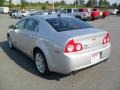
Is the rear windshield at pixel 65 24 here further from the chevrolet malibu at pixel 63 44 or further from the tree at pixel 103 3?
the tree at pixel 103 3

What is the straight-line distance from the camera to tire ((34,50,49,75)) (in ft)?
16.8

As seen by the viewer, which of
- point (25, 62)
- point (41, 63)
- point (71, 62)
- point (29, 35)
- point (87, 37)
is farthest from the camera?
point (25, 62)

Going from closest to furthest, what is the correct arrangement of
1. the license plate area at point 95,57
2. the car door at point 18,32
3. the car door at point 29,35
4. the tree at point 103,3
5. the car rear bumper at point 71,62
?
the car rear bumper at point 71,62 → the license plate area at point 95,57 → the car door at point 29,35 → the car door at point 18,32 → the tree at point 103,3

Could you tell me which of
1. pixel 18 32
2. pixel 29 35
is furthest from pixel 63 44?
pixel 18 32

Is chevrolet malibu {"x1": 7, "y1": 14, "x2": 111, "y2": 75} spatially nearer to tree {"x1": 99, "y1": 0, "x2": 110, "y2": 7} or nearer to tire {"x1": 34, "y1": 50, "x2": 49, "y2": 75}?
tire {"x1": 34, "y1": 50, "x2": 49, "y2": 75}

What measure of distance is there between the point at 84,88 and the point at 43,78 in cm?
117

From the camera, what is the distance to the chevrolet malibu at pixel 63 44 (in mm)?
4457

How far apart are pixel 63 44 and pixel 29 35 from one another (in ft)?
5.71

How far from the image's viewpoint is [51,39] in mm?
4816

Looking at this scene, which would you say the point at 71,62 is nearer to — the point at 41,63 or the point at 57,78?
the point at 57,78

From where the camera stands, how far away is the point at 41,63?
208 inches

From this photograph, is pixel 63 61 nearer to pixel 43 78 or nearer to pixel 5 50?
pixel 43 78

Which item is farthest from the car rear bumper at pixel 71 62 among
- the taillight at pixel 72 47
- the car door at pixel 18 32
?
the car door at pixel 18 32

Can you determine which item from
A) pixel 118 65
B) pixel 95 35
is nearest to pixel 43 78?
pixel 95 35
